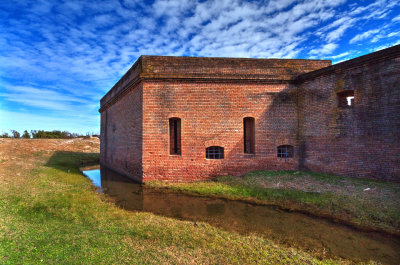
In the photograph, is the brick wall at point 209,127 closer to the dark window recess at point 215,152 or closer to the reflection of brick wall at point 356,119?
the dark window recess at point 215,152

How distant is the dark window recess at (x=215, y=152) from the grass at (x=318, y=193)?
1.06 m

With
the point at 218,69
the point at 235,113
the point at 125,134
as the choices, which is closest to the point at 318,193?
the point at 235,113

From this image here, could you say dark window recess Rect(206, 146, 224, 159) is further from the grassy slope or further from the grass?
the grassy slope

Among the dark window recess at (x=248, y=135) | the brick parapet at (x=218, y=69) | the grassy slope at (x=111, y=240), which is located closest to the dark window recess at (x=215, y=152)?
the dark window recess at (x=248, y=135)

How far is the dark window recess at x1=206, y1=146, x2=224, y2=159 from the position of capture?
32.4ft

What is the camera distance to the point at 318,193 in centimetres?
698

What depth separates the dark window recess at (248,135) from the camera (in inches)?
399

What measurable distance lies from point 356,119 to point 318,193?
389 centimetres

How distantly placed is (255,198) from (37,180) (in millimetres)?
9148

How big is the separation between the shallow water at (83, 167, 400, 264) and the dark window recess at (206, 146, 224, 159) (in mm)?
2670

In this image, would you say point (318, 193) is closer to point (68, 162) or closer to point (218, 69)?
point (218, 69)

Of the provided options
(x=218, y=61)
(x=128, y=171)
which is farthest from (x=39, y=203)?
(x=218, y=61)

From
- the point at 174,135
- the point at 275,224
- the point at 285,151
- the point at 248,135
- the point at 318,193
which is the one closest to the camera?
the point at 275,224

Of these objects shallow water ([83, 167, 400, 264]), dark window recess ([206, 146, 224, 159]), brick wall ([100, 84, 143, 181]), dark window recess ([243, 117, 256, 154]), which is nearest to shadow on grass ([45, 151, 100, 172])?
brick wall ([100, 84, 143, 181])
